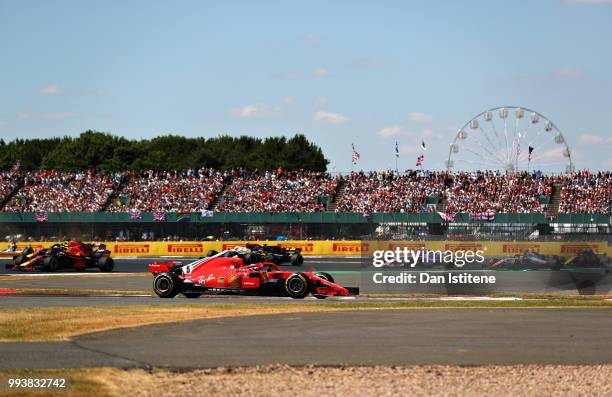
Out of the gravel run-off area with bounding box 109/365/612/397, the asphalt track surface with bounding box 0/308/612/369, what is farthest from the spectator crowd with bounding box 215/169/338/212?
the gravel run-off area with bounding box 109/365/612/397

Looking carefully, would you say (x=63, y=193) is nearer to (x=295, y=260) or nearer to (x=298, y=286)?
(x=295, y=260)

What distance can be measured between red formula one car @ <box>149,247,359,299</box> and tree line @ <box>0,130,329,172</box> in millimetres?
101381

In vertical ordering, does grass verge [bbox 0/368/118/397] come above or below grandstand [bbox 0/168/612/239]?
below

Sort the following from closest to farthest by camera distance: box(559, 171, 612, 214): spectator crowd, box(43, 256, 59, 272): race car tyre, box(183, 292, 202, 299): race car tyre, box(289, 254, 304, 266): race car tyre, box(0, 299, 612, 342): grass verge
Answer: box(0, 299, 612, 342): grass verge, box(183, 292, 202, 299): race car tyre, box(43, 256, 59, 272): race car tyre, box(289, 254, 304, 266): race car tyre, box(559, 171, 612, 214): spectator crowd

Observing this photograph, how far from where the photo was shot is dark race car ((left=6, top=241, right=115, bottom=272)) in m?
39.2

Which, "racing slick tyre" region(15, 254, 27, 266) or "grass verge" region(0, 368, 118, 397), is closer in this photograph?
"grass verge" region(0, 368, 118, 397)

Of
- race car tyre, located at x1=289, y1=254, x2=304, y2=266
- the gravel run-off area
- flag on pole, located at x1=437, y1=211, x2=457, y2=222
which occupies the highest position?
flag on pole, located at x1=437, y1=211, x2=457, y2=222

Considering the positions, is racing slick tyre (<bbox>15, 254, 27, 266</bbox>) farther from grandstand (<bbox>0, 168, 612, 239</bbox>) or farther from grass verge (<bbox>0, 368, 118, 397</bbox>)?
grass verge (<bbox>0, 368, 118, 397</bbox>)

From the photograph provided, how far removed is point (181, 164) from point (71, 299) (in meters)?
119

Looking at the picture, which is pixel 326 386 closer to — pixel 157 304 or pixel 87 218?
pixel 157 304

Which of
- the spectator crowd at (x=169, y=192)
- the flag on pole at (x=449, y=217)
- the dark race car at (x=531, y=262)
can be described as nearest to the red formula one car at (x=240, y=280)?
the dark race car at (x=531, y=262)

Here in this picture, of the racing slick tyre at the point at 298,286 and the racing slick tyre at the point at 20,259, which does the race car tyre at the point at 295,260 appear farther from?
the racing slick tyre at the point at 298,286

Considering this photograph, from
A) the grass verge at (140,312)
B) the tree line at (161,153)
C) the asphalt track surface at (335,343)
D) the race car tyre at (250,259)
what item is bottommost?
the asphalt track surface at (335,343)

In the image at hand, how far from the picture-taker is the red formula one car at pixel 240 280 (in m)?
24.9
